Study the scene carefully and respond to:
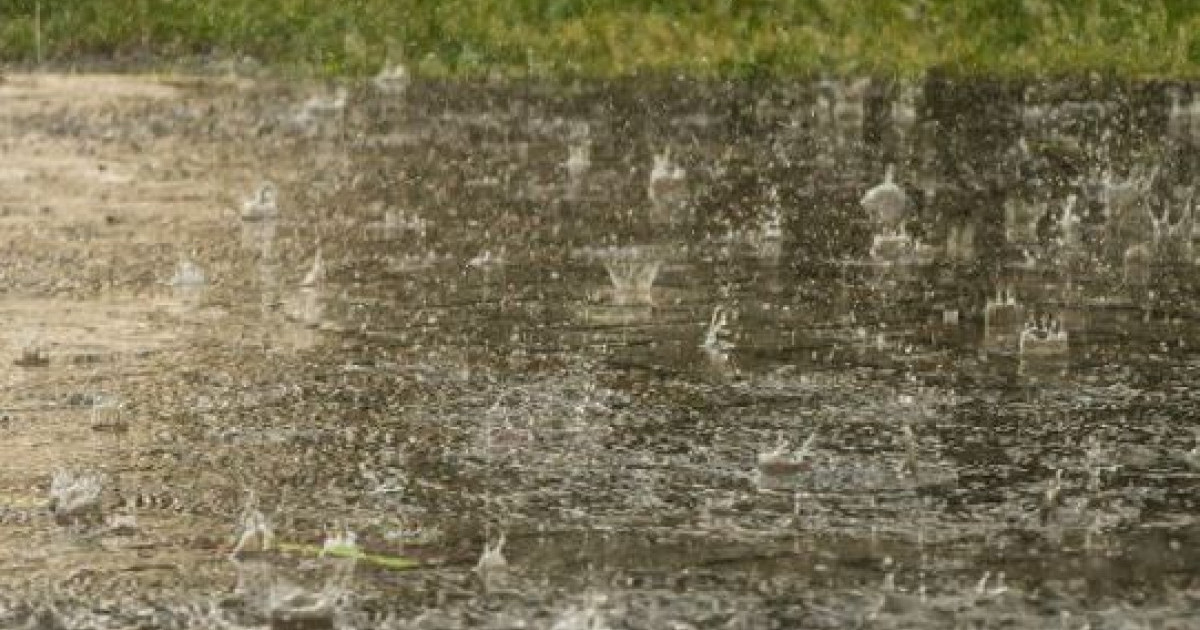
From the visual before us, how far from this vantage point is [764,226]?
→ 14.1 meters

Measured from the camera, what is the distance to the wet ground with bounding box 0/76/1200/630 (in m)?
6.88

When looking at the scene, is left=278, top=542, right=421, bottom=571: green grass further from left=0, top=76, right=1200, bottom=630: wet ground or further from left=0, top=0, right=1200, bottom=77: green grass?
left=0, top=0, right=1200, bottom=77: green grass

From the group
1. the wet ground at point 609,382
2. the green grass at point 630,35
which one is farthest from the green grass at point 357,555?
the green grass at point 630,35

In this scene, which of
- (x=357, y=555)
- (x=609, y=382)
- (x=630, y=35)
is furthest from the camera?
(x=630, y=35)

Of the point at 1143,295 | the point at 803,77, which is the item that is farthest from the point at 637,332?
the point at 803,77

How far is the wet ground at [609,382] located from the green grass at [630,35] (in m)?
3.98

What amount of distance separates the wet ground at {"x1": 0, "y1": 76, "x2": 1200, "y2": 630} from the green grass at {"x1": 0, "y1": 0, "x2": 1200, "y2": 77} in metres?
3.98

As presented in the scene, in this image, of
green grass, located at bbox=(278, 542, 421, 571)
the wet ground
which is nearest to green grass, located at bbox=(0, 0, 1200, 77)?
the wet ground

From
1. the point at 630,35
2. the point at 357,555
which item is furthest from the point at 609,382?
the point at 630,35

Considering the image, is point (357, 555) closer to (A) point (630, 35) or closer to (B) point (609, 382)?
(B) point (609, 382)

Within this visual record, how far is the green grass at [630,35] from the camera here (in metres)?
22.5

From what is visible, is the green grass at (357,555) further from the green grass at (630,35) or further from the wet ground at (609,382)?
the green grass at (630,35)

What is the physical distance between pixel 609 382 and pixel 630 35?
1477 cm

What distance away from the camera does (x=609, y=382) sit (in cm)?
974
